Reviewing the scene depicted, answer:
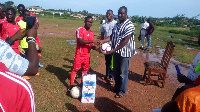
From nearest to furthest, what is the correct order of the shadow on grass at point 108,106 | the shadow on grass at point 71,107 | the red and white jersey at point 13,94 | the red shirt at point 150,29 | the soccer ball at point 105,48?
the red and white jersey at point 13,94
the shadow on grass at point 71,107
the shadow on grass at point 108,106
the soccer ball at point 105,48
the red shirt at point 150,29

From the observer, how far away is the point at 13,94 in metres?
1.22

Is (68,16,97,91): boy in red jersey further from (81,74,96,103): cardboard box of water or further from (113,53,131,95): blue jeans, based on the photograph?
(113,53,131,95): blue jeans

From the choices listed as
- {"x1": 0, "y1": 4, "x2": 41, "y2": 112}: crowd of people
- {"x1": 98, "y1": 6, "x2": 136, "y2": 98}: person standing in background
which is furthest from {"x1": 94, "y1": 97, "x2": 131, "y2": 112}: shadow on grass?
{"x1": 0, "y1": 4, "x2": 41, "y2": 112}: crowd of people

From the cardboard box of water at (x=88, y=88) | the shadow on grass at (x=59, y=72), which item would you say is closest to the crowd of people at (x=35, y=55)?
the cardboard box of water at (x=88, y=88)

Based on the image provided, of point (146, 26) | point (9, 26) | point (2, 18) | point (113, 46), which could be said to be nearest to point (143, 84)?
point (113, 46)

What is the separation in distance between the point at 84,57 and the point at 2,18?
2.80 metres

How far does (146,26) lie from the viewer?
41.4 feet

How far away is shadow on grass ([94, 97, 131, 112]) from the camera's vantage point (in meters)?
4.41

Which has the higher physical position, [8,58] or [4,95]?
[8,58]

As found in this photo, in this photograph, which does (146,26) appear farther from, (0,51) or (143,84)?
(0,51)

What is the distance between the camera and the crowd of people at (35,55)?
4.20 ft

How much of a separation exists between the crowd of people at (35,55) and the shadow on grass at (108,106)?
1.21ft

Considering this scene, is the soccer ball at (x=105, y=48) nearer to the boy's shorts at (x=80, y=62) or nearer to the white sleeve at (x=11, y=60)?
the boy's shorts at (x=80, y=62)

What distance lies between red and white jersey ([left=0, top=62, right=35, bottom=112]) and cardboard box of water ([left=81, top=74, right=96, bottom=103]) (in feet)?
10.1
